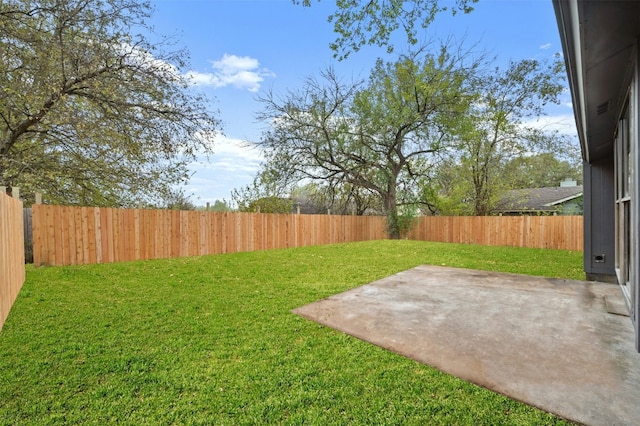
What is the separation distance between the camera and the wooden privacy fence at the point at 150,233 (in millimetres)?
5340

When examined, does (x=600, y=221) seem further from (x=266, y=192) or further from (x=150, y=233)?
(x=266, y=192)

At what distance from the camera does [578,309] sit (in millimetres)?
2959

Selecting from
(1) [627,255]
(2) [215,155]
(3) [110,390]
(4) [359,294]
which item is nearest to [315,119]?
(2) [215,155]

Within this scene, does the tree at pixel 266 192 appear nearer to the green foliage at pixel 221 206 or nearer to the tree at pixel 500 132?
the green foliage at pixel 221 206

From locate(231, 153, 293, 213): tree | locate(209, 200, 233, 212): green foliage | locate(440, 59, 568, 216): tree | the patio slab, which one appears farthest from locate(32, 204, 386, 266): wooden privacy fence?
locate(440, 59, 568, 216): tree

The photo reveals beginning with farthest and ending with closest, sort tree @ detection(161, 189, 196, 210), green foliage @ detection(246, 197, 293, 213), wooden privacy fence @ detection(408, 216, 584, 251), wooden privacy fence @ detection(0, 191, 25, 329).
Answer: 1. green foliage @ detection(246, 197, 293, 213)
2. wooden privacy fence @ detection(408, 216, 584, 251)
3. tree @ detection(161, 189, 196, 210)
4. wooden privacy fence @ detection(0, 191, 25, 329)

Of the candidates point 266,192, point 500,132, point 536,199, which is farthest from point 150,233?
point 536,199

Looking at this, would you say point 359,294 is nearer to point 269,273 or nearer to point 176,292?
point 269,273

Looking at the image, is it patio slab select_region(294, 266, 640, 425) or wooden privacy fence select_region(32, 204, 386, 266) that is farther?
wooden privacy fence select_region(32, 204, 386, 266)

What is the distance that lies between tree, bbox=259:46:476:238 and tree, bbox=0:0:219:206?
4.57m

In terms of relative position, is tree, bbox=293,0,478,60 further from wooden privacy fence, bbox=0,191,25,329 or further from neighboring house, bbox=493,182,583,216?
neighboring house, bbox=493,182,583,216

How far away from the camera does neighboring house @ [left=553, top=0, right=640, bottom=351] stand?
1.39 m

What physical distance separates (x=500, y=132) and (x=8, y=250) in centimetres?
1499

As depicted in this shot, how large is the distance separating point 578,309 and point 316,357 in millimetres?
2856
